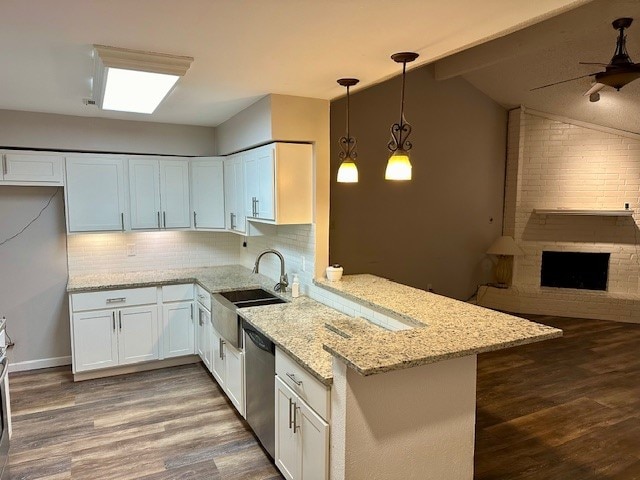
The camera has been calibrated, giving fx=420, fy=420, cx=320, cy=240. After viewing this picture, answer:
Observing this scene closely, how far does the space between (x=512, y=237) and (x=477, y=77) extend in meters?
2.42

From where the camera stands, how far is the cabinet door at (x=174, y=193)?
4.22m

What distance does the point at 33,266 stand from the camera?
4027 mm

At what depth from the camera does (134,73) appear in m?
2.26

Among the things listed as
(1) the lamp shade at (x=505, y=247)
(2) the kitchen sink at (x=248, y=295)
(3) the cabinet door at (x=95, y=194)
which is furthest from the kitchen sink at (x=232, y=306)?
(1) the lamp shade at (x=505, y=247)

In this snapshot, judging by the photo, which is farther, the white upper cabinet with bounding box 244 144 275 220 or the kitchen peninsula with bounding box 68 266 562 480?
the white upper cabinet with bounding box 244 144 275 220

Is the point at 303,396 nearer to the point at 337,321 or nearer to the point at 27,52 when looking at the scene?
the point at 337,321

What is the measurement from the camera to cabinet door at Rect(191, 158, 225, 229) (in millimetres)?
4258

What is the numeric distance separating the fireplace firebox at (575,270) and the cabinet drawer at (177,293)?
5.19m

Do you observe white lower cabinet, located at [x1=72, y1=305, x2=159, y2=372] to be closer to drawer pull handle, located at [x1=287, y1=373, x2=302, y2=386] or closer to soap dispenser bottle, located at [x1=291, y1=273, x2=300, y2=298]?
soap dispenser bottle, located at [x1=291, y1=273, x2=300, y2=298]

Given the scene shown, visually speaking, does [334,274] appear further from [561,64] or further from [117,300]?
[561,64]

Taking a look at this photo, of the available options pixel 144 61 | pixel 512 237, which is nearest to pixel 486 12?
pixel 144 61

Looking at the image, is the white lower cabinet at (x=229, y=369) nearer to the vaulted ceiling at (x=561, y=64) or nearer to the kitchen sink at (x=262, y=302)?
the kitchen sink at (x=262, y=302)

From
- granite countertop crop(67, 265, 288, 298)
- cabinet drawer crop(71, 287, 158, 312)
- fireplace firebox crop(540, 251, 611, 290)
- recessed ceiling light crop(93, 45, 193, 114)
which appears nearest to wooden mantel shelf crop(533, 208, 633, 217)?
fireplace firebox crop(540, 251, 611, 290)

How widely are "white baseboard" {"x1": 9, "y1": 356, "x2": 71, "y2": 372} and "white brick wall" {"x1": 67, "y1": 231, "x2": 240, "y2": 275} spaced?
874mm
